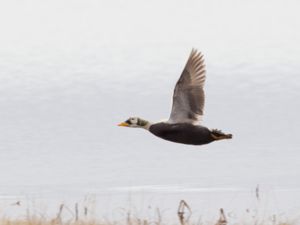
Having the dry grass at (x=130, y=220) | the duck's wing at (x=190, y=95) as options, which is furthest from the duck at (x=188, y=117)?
the dry grass at (x=130, y=220)

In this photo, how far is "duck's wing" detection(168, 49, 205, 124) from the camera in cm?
1741

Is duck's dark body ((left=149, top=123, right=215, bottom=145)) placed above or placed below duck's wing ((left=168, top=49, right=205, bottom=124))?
below

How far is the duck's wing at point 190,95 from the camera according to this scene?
17.4 meters

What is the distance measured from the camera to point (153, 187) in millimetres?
21406

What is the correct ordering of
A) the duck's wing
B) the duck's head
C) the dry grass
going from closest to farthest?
1. the dry grass
2. the duck's wing
3. the duck's head

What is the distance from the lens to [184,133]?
56.4ft

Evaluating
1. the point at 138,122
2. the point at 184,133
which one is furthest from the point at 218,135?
the point at 138,122

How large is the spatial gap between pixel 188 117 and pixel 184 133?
0.28 meters

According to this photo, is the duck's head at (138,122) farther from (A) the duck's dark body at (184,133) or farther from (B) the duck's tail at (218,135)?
(B) the duck's tail at (218,135)

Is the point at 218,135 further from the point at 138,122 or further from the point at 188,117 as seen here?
the point at 138,122

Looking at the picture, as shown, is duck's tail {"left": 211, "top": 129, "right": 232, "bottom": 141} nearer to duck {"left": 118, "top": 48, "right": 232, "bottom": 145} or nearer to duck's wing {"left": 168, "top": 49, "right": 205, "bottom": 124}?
duck {"left": 118, "top": 48, "right": 232, "bottom": 145}

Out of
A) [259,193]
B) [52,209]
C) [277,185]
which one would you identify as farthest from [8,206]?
[277,185]

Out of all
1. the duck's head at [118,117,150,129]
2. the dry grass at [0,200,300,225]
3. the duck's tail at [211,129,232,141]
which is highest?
the duck's head at [118,117,150,129]

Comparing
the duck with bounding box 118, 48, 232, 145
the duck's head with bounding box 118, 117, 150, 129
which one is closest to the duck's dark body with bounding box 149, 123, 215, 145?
the duck with bounding box 118, 48, 232, 145
